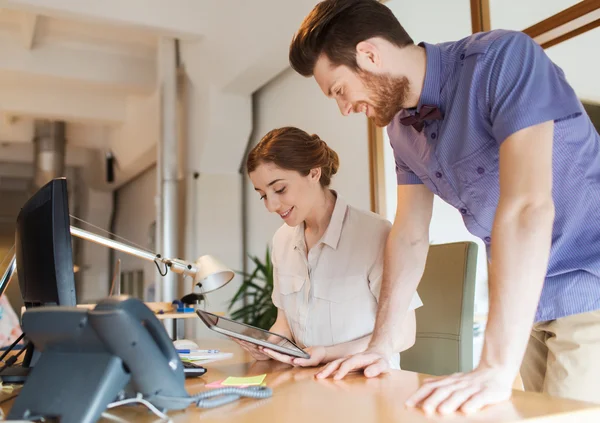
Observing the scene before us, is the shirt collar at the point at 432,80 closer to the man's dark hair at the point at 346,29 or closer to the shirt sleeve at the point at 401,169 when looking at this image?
the man's dark hair at the point at 346,29

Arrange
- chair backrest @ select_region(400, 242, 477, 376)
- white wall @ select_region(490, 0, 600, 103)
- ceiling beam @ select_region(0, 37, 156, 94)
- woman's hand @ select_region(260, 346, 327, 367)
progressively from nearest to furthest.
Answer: woman's hand @ select_region(260, 346, 327, 367) → chair backrest @ select_region(400, 242, 477, 376) → white wall @ select_region(490, 0, 600, 103) → ceiling beam @ select_region(0, 37, 156, 94)

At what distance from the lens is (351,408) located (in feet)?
2.66

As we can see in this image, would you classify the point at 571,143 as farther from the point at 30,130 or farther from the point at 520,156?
the point at 30,130

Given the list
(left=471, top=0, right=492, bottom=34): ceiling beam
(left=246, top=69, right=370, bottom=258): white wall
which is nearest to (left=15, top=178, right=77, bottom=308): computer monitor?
(left=471, top=0, right=492, bottom=34): ceiling beam

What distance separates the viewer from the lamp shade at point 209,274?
172 centimetres

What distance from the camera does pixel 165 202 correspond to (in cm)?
544

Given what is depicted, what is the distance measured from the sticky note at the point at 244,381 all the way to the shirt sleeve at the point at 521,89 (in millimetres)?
642

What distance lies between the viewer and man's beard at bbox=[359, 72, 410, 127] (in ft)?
3.96

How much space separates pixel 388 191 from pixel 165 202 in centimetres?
255

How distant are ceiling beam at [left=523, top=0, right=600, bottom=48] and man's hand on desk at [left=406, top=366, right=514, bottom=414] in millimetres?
2089

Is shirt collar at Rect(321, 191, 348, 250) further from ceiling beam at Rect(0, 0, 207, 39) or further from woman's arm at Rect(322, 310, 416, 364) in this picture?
ceiling beam at Rect(0, 0, 207, 39)

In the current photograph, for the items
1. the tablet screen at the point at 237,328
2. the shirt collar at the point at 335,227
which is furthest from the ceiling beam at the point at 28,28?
the tablet screen at the point at 237,328

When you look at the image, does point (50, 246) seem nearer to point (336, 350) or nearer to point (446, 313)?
point (336, 350)

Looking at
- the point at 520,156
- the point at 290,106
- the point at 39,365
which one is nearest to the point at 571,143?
the point at 520,156
